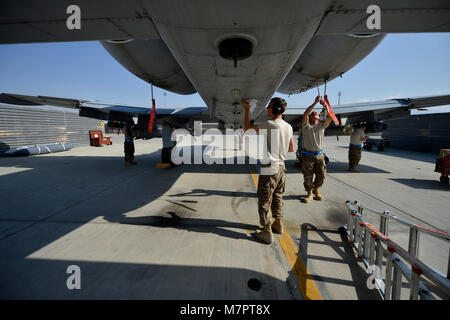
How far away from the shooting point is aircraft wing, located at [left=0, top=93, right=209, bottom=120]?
22.9 feet

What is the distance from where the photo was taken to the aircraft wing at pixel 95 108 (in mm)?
6992

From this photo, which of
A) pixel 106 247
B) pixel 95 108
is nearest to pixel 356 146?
pixel 106 247

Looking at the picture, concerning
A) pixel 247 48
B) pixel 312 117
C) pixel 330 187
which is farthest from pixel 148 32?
pixel 330 187

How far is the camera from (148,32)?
1.98m

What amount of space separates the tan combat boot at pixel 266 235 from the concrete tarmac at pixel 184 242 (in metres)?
0.10

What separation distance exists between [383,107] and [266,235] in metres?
8.01

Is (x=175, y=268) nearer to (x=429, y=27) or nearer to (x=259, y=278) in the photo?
(x=259, y=278)

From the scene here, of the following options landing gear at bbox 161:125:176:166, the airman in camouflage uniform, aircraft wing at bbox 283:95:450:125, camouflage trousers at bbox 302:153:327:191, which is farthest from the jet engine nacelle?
landing gear at bbox 161:125:176:166

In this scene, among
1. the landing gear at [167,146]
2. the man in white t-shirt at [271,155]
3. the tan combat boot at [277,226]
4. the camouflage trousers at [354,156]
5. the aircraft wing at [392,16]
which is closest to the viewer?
the aircraft wing at [392,16]

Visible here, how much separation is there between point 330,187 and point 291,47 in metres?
4.99

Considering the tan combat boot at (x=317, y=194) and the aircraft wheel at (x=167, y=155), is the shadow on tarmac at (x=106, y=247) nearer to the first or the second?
the tan combat boot at (x=317, y=194)

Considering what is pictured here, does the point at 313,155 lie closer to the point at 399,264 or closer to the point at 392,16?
the point at 392,16

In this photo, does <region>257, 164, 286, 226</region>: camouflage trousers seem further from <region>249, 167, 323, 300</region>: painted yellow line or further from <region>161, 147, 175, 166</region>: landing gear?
<region>161, 147, 175, 166</region>: landing gear

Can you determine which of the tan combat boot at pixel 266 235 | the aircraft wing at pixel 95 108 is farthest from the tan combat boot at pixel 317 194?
the aircraft wing at pixel 95 108
